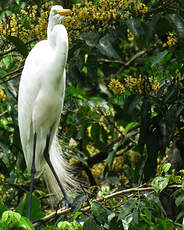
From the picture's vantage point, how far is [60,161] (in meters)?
2.81

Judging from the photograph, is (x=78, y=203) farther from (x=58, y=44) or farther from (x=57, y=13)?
(x=57, y=13)

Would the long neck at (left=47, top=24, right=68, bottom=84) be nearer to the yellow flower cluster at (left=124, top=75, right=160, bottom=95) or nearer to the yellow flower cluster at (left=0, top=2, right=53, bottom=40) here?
the yellow flower cluster at (left=0, top=2, right=53, bottom=40)

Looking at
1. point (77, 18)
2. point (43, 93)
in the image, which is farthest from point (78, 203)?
point (77, 18)

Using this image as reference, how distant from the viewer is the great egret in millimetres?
2137

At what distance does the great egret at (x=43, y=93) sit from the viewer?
2137 millimetres

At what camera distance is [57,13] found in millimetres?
2051

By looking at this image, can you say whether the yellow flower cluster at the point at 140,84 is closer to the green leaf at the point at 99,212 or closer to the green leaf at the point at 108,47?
the green leaf at the point at 108,47

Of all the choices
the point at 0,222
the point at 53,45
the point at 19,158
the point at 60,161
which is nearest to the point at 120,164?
the point at 60,161

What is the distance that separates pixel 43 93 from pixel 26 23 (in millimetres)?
396

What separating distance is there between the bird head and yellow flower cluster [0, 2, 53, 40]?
0.08m

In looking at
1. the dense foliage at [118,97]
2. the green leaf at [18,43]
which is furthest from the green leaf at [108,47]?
the green leaf at [18,43]

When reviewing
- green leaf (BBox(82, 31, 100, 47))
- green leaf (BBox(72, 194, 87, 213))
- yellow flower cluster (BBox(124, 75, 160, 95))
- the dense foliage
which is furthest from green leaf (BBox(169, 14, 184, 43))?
green leaf (BBox(72, 194, 87, 213))

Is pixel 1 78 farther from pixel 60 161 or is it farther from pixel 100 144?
pixel 100 144

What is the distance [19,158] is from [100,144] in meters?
0.59
